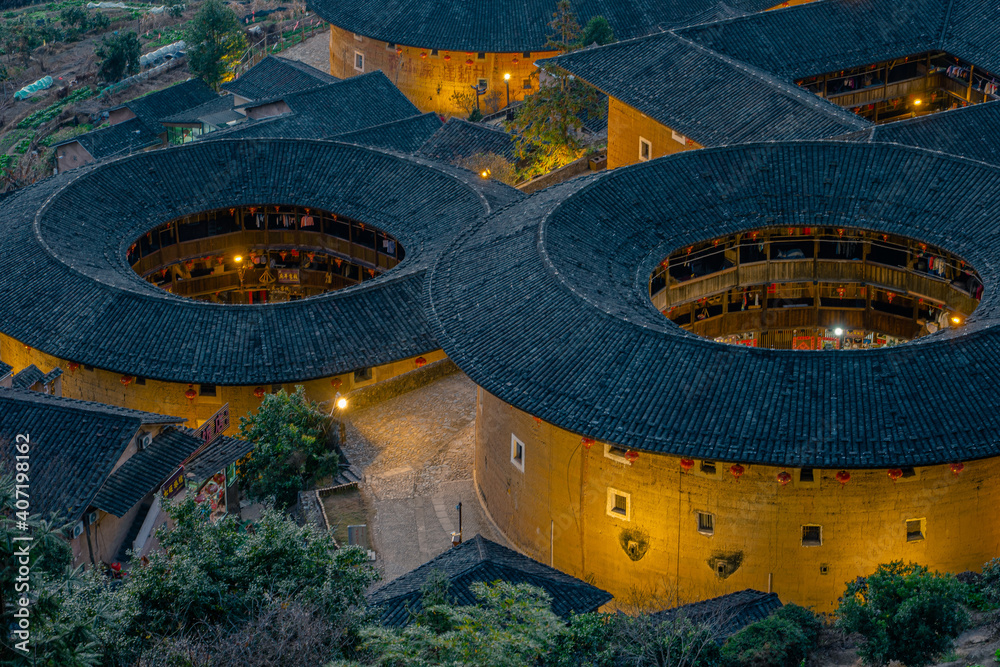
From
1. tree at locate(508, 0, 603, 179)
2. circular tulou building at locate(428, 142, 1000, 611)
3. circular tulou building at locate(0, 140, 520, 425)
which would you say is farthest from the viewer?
tree at locate(508, 0, 603, 179)

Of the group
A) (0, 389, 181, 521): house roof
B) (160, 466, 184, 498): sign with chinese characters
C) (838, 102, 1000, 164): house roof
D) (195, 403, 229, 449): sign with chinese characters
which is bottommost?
(195, 403, 229, 449): sign with chinese characters

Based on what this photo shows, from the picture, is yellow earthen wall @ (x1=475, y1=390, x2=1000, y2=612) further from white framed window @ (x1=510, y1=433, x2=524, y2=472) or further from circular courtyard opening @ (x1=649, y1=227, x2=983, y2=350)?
circular courtyard opening @ (x1=649, y1=227, x2=983, y2=350)

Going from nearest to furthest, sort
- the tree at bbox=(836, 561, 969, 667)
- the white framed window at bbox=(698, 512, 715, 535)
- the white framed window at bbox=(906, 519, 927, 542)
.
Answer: the tree at bbox=(836, 561, 969, 667)
the white framed window at bbox=(906, 519, 927, 542)
the white framed window at bbox=(698, 512, 715, 535)

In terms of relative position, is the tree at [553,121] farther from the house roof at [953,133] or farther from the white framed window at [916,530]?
the white framed window at [916,530]

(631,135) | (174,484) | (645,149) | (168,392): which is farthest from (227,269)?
(174,484)

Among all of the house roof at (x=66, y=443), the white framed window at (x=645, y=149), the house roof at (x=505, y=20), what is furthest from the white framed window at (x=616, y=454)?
the house roof at (x=505, y=20)

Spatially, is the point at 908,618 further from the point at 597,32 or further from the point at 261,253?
the point at 597,32

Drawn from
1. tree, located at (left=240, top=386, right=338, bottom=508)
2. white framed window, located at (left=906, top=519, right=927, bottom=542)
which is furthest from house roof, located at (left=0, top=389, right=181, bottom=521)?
white framed window, located at (left=906, top=519, right=927, bottom=542)
